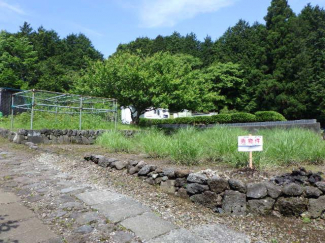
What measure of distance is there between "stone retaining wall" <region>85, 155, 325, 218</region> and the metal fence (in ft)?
23.3

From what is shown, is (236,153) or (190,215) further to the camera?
(236,153)

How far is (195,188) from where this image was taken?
131 inches

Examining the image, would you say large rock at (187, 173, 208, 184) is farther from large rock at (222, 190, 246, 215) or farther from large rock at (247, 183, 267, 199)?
large rock at (247, 183, 267, 199)

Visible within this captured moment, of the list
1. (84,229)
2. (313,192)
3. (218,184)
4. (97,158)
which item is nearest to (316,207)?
(313,192)

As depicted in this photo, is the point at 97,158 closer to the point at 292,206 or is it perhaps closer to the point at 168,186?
the point at 168,186

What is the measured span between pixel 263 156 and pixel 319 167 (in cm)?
96

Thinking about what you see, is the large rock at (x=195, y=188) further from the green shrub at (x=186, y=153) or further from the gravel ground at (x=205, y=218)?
the green shrub at (x=186, y=153)

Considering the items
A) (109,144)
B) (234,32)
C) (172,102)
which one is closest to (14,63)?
(172,102)

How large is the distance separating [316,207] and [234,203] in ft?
2.85

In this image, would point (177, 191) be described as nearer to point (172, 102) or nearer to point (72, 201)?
point (72, 201)

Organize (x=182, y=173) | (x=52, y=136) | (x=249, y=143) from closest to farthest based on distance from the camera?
1. (x=182, y=173)
2. (x=249, y=143)
3. (x=52, y=136)

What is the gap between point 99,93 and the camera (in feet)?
45.3

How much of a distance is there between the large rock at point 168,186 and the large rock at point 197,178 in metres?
0.35

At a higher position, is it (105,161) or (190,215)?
(105,161)
